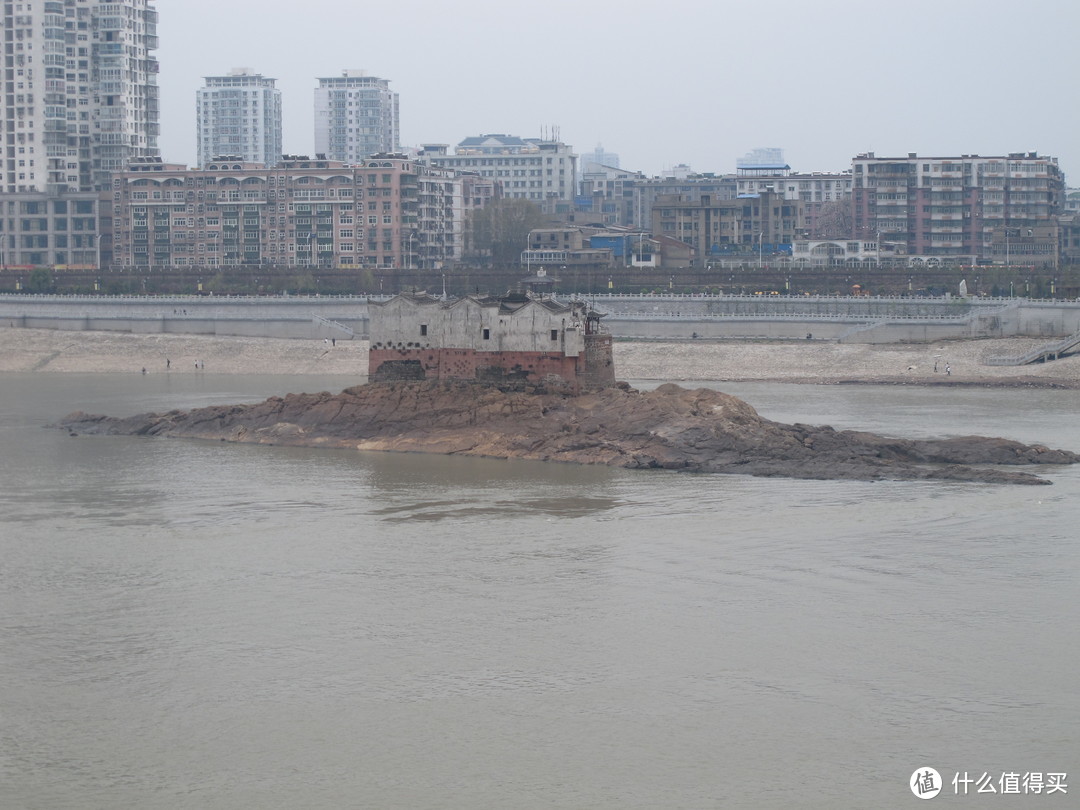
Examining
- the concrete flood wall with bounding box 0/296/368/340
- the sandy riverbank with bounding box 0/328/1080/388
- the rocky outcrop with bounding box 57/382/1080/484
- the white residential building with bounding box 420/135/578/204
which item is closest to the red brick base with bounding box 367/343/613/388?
the rocky outcrop with bounding box 57/382/1080/484

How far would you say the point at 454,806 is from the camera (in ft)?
53.5

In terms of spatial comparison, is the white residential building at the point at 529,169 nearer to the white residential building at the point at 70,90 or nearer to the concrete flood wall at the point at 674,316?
the white residential building at the point at 70,90

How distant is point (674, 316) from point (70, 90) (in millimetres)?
67577

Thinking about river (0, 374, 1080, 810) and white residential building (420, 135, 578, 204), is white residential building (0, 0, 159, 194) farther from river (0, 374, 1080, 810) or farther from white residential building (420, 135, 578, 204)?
river (0, 374, 1080, 810)

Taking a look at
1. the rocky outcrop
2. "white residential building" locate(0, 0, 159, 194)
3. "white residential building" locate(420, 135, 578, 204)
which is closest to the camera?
the rocky outcrop

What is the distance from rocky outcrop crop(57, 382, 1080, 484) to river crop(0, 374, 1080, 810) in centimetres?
126

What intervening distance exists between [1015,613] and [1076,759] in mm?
5707

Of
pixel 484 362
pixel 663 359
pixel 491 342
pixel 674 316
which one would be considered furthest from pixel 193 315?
pixel 491 342

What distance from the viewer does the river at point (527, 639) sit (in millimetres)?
17125

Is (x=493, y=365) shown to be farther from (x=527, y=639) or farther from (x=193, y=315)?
(x=193, y=315)

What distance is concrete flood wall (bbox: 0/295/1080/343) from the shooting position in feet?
226

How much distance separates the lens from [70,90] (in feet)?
400

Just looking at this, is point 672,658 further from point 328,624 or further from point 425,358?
point 425,358

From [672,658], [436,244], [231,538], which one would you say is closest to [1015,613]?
[672,658]
